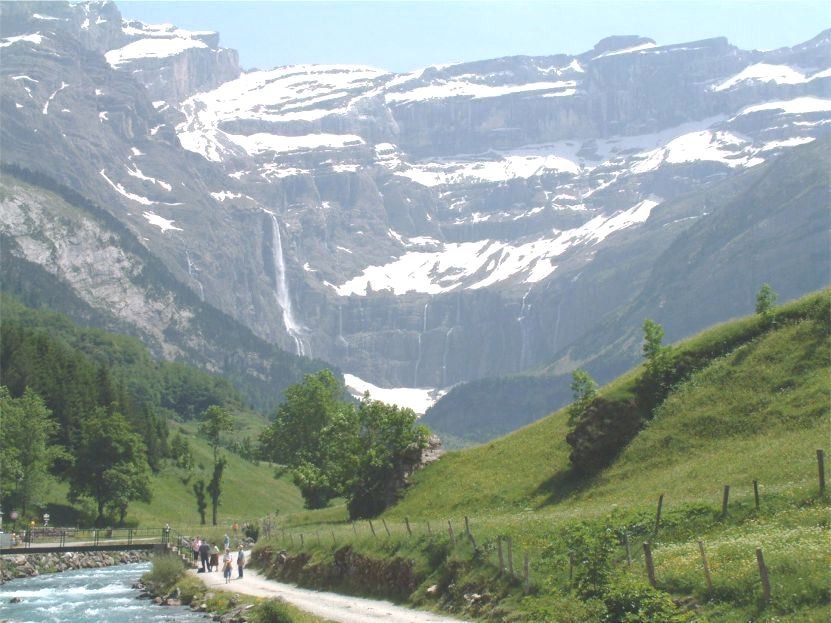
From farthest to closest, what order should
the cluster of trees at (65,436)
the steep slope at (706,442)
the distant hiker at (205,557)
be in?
the cluster of trees at (65,436) → the distant hiker at (205,557) → the steep slope at (706,442)

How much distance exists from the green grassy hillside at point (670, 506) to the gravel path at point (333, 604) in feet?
4.91

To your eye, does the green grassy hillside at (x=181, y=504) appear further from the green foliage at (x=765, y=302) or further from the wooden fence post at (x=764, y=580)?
the wooden fence post at (x=764, y=580)

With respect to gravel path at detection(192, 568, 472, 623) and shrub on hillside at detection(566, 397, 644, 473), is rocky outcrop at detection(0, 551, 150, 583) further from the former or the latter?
shrub on hillside at detection(566, 397, 644, 473)

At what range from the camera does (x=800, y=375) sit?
6531cm

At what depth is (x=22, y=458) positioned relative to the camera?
11788cm

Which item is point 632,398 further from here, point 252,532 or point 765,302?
point 252,532

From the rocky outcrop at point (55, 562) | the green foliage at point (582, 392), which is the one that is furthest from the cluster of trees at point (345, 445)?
the rocky outcrop at point (55, 562)

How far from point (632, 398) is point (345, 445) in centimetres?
3826

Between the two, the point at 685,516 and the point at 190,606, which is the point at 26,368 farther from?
the point at 685,516

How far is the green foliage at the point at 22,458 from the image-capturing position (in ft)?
373

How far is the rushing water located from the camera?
6444 centimetres

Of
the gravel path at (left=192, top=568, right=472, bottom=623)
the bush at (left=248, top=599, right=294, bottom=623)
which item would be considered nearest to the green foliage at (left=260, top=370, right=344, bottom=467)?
the gravel path at (left=192, top=568, right=472, bottom=623)

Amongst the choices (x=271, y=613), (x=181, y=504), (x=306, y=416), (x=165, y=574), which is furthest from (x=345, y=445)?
(x=181, y=504)

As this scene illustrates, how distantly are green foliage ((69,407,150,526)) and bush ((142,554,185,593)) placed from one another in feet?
152
